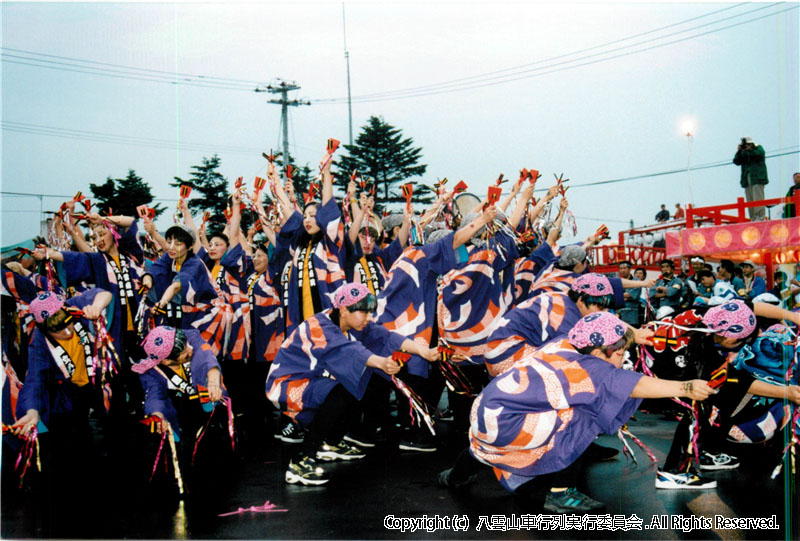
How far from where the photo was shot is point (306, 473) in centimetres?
357

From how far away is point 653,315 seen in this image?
17.8 feet

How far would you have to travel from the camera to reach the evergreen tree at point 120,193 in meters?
5.04

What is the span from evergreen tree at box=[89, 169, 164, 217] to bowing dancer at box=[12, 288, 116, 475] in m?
1.02

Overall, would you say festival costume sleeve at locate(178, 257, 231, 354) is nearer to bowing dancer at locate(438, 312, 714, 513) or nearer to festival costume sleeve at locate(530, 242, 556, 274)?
festival costume sleeve at locate(530, 242, 556, 274)

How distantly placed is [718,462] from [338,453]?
1956 millimetres

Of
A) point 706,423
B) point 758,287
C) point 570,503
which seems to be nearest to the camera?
point 570,503

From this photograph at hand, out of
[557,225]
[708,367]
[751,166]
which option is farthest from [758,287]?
[708,367]

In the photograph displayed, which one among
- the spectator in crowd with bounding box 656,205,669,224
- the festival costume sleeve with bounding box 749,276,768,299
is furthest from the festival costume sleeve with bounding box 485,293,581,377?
the spectator in crowd with bounding box 656,205,669,224

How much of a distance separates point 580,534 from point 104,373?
279 cm

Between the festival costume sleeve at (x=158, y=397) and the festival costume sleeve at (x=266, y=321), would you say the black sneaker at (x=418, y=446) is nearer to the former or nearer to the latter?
the festival costume sleeve at (x=158, y=397)

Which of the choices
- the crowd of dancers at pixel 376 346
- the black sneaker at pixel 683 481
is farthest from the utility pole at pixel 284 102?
the black sneaker at pixel 683 481

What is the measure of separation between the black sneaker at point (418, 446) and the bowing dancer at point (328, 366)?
547 millimetres

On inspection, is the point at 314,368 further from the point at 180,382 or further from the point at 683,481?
the point at 683,481

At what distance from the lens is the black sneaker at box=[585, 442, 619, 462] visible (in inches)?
152
